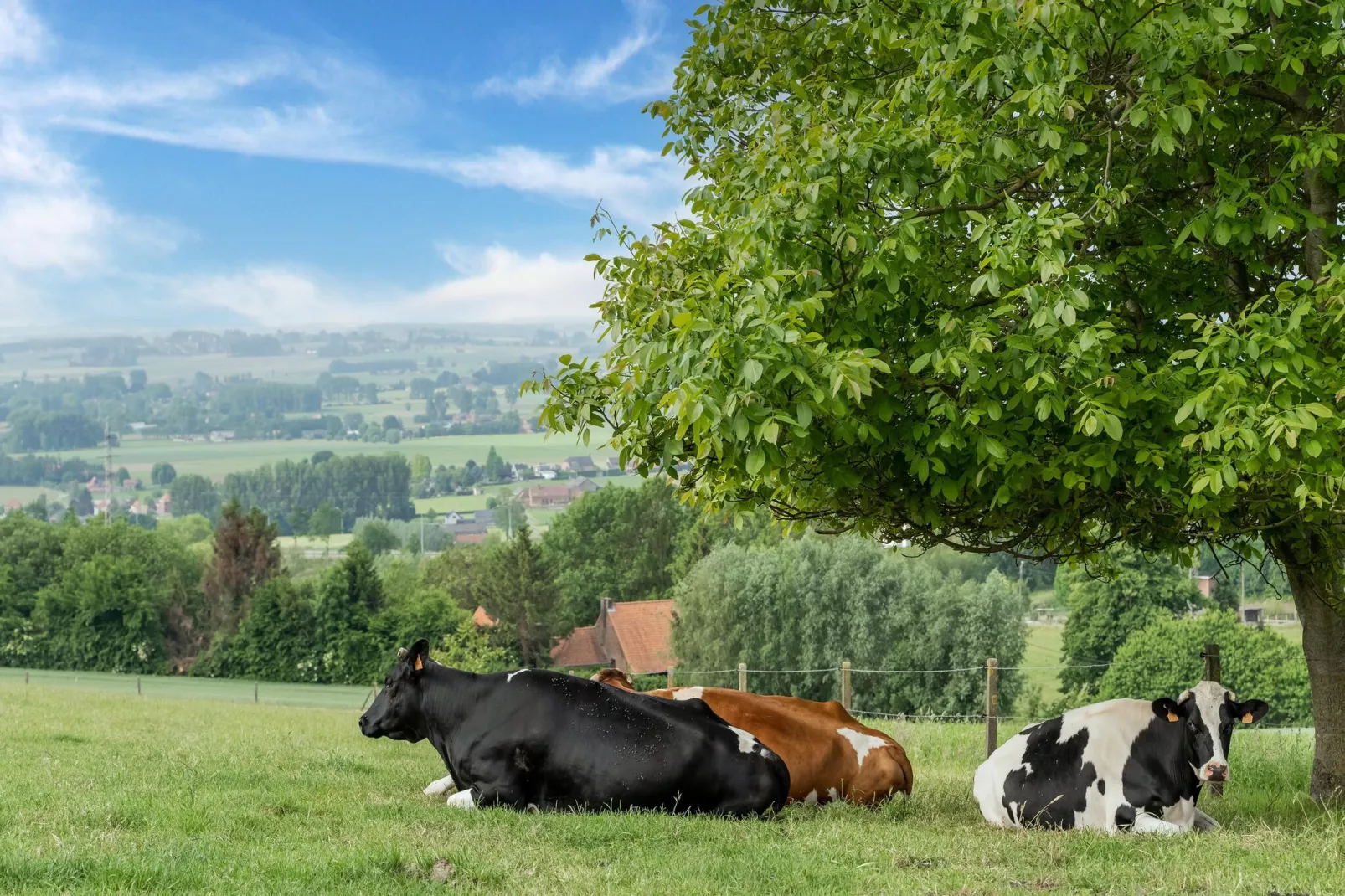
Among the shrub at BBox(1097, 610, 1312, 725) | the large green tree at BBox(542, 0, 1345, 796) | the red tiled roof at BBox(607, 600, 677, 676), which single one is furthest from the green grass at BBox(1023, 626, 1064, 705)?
the large green tree at BBox(542, 0, 1345, 796)

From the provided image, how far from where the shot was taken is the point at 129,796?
30.5 feet

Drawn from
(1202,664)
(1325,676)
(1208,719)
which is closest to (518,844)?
(1208,719)

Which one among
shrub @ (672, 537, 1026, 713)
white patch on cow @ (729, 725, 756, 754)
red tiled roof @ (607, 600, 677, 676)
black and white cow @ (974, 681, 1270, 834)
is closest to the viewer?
black and white cow @ (974, 681, 1270, 834)

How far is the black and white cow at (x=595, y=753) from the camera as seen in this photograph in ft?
32.1

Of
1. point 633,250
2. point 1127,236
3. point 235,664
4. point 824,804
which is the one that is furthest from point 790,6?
point 235,664

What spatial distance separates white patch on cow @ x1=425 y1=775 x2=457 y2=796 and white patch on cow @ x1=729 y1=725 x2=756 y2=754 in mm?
2411

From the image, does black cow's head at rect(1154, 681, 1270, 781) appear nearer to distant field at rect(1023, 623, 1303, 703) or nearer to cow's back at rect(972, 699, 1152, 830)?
cow's back at rect(972, 699, 1152, 830)

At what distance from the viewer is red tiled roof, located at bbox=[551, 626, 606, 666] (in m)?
106

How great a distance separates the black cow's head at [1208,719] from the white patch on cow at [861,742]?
2.43 metres

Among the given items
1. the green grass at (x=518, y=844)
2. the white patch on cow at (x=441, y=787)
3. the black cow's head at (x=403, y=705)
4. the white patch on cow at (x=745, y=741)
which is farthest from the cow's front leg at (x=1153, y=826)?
the black cow's head at (x=403, y=705)

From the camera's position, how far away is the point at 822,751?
10.9 m

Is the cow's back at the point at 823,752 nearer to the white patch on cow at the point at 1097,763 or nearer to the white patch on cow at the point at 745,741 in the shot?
the white patch on cow at the point at 745,741

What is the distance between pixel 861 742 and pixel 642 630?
92841 millimetres

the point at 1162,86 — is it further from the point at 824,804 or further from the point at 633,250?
the point at 824,804
